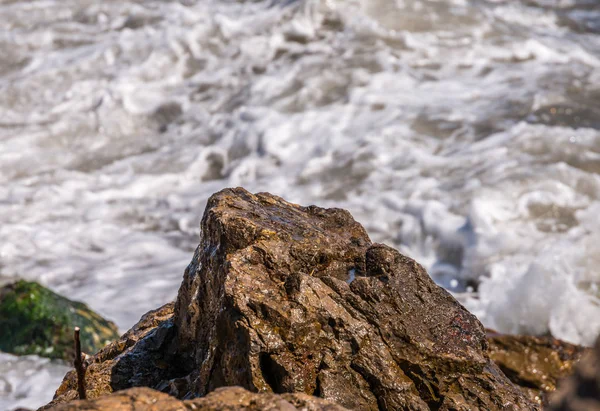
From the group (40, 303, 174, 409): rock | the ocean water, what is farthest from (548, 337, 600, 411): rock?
the ocean water

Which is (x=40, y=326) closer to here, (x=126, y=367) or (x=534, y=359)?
(x=126, y=367)

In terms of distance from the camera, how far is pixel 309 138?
9.59 metres

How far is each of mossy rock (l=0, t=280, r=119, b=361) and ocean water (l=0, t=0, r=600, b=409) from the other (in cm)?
13

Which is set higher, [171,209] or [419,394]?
[419,394]

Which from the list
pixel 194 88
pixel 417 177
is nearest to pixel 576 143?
pixel 417 177

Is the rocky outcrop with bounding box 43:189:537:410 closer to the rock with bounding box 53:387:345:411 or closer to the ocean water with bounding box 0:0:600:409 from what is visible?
the rock with bounding box 53:387:345:411

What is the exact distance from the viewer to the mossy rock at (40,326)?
5363mm

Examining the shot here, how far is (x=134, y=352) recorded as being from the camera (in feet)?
9.32

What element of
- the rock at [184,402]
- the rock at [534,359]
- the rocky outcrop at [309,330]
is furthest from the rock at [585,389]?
the rock at [534,359]

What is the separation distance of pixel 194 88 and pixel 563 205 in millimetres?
5999

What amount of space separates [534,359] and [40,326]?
3.56 m

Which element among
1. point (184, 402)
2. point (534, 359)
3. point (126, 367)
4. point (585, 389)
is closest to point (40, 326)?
point (126, 367)

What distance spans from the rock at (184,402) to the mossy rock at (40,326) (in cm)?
371

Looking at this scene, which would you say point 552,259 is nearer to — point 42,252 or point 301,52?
point 42,252
